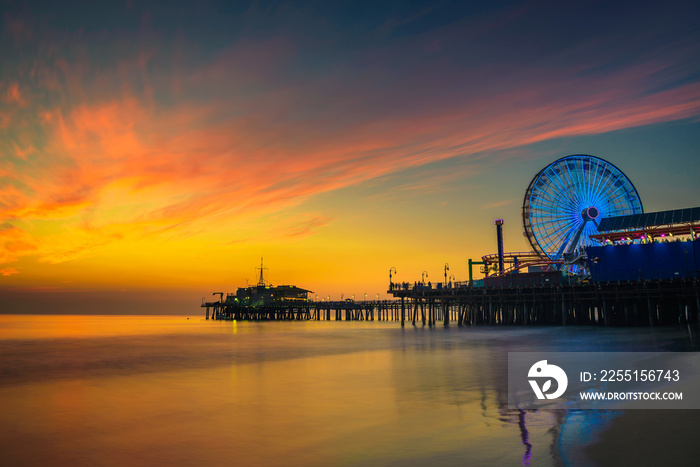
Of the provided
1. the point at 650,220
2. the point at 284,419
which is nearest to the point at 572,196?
the point at 650,220

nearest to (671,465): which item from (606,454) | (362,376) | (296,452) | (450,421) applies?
(606,454)

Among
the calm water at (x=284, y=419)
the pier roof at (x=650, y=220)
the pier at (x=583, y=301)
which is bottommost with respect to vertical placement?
the calm water at (x=284, y=419)

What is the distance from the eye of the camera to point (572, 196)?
7044 centimetres

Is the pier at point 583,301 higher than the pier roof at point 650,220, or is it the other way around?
the pier roof at point 650,220

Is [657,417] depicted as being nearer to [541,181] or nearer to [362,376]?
[362,376]

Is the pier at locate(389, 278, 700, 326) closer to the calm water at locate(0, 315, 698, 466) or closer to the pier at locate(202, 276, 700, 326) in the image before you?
the pier at locate(202, 276, 700, 326)

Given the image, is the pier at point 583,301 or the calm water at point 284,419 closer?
the calm water at point 284,419

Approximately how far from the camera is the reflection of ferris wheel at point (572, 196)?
7031 cm

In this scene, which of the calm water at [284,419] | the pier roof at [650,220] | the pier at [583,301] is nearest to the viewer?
the calm water at [284,419]

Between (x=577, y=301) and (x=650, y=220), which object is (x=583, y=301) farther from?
(x=650, y=220)

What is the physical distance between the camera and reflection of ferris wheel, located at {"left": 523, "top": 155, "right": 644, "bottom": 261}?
7031cm

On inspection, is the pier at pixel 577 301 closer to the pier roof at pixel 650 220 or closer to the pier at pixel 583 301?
the pier at pixel 583 301

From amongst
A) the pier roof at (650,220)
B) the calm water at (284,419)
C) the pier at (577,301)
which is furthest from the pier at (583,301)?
the calm water at (284,419)

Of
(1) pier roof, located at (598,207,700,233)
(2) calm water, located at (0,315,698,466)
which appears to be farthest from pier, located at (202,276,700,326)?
(2) calm water, located at (0,315,698,466)
